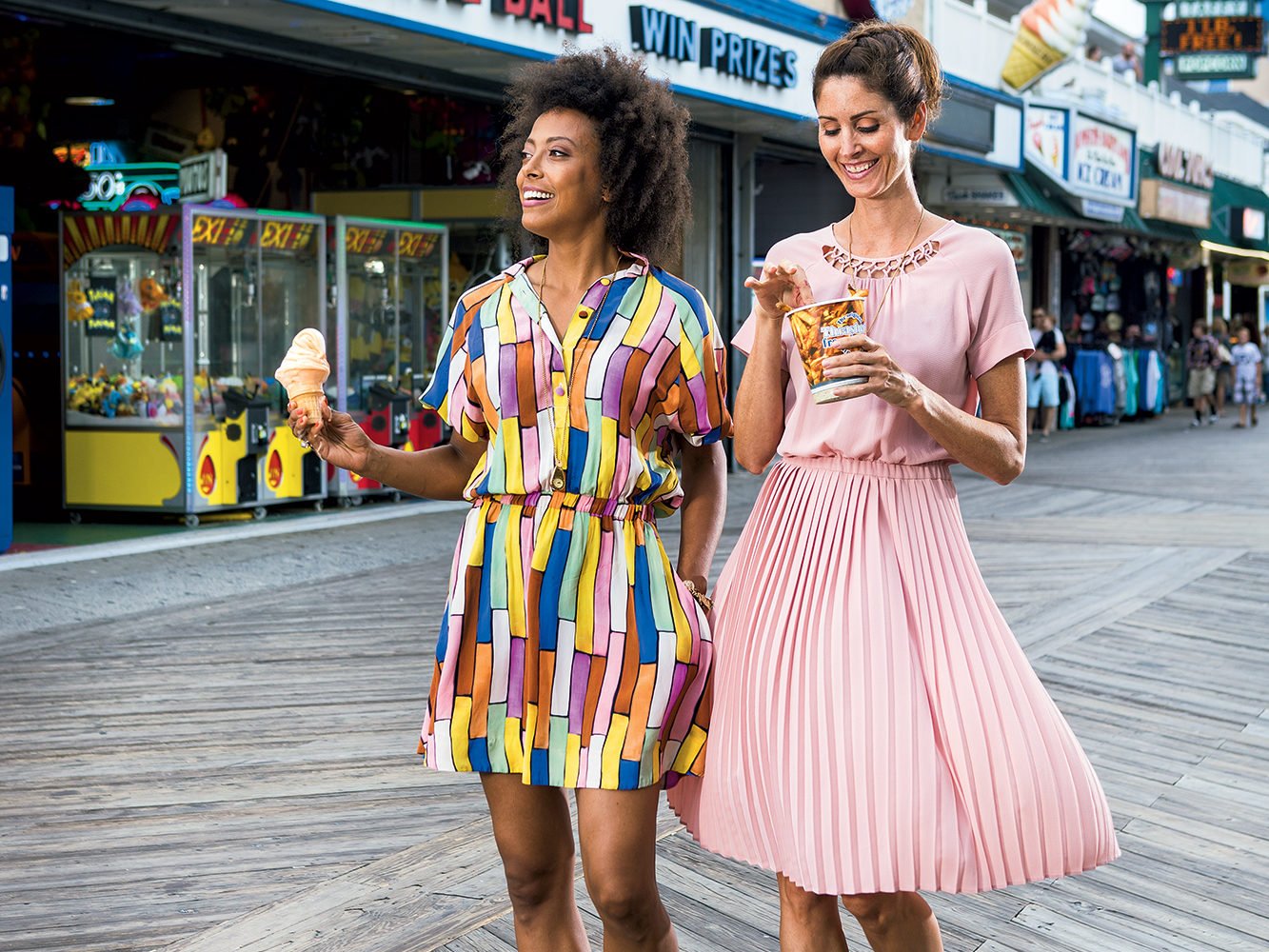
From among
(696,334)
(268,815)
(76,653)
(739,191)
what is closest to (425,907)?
(268,815)

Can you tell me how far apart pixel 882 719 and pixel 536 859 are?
2.01 feet

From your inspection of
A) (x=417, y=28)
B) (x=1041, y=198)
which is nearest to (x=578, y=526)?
(x=417, y=28)

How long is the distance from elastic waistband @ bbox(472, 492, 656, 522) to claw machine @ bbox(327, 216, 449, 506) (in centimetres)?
903

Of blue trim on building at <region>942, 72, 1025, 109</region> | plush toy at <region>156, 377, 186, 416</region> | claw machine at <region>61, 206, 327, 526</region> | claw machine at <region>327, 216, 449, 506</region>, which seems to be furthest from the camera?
blue trim on building at <region>942, 72, 1025, 109</region>

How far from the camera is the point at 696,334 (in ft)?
8.74

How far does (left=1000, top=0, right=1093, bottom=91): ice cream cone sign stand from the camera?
60.1 ft

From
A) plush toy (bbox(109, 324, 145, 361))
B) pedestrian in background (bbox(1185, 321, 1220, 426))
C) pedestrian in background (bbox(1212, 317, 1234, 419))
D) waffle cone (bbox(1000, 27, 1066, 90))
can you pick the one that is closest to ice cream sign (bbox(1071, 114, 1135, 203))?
waffle cone (bbox(1000, 27, 1066, 90))

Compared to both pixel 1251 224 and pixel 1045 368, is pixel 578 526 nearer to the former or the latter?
pixel 1045 368

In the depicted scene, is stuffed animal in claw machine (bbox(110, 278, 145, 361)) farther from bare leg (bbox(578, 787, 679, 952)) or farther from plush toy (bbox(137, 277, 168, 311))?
bare leg (bbox(578, 787, 679, 952))

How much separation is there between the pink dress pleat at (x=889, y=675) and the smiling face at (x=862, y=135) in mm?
135

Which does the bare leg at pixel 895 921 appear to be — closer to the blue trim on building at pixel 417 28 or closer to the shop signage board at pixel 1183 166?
the blue trim on building at pixel 417 28

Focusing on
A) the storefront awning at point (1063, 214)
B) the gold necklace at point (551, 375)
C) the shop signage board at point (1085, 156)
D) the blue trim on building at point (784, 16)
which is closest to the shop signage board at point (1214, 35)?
the storefront awning at point (1063, 214)

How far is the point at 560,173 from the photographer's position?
264cm

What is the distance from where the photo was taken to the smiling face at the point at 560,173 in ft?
8.67
